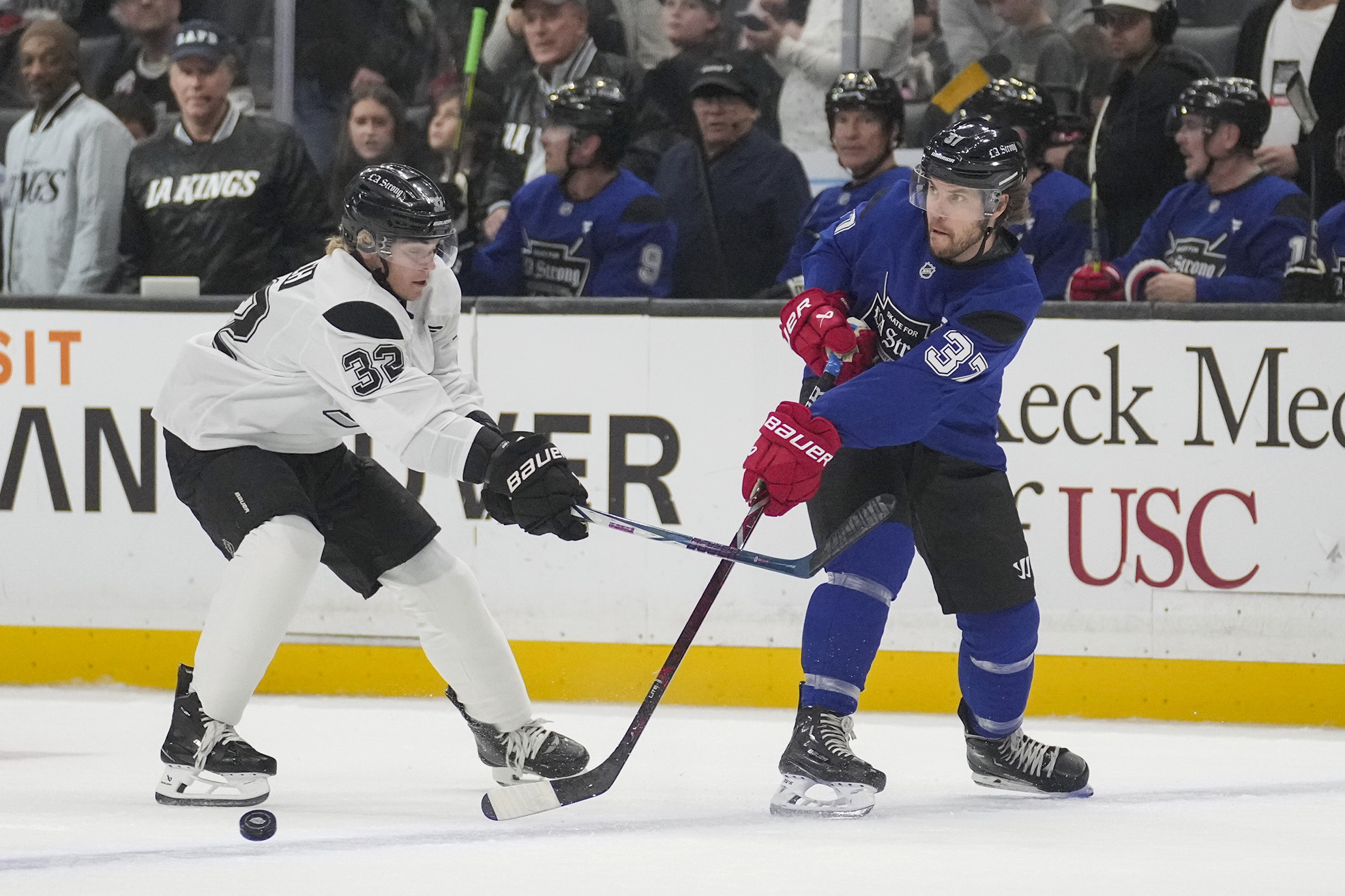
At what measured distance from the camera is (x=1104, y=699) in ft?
13.6

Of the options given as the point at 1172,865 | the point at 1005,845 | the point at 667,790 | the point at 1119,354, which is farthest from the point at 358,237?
the point at 1119,354

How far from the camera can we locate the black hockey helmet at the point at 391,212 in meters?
2.94

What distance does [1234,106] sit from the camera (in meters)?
4.30

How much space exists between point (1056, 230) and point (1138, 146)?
0.42 m

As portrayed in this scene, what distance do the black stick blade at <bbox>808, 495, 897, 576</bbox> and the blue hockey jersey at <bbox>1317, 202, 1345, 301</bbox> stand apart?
1794 mm

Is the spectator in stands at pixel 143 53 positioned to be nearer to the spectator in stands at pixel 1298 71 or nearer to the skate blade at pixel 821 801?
the spectator in stands at pixel 1298 71

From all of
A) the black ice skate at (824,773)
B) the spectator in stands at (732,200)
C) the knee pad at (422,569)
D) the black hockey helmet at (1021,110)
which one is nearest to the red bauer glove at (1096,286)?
the black hockey helmet at (1021,110)

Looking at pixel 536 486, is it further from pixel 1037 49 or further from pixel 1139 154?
pixel 1037 49

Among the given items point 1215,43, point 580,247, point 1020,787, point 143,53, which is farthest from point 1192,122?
point 143,53

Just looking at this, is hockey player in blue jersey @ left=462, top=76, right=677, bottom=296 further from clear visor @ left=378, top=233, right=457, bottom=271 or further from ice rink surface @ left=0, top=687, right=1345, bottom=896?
clear visor @ left=378, top=233, right=457, bottom=271

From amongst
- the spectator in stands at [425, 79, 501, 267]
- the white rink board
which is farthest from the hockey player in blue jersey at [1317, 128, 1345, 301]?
the spectator in stands at [425, 79, 501, 267]

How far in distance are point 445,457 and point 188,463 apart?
570 mm

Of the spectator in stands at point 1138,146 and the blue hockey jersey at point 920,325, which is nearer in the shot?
the blue hockey jersey at point 920,325

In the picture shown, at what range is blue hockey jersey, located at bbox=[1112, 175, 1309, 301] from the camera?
166 inches
